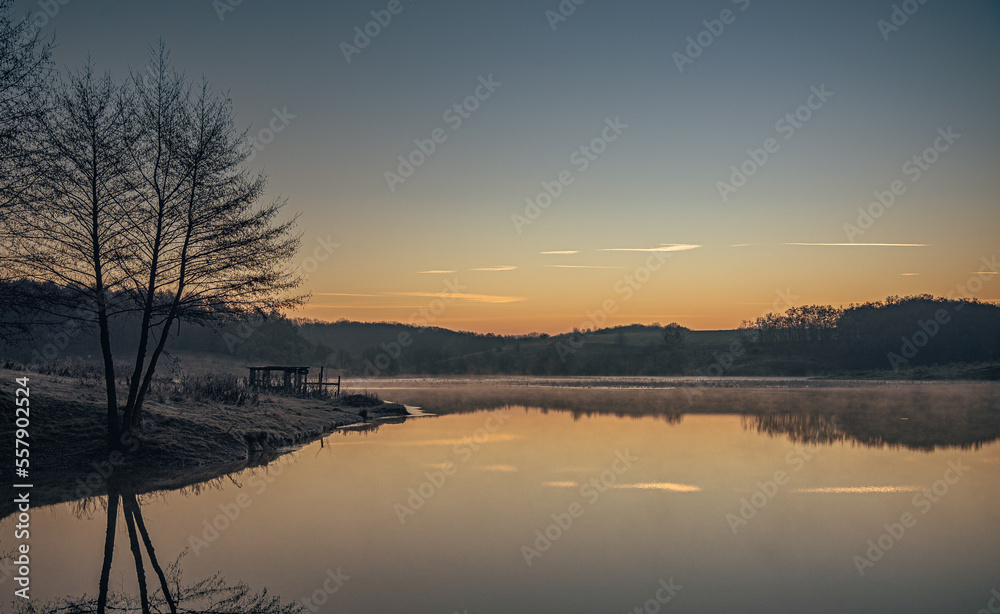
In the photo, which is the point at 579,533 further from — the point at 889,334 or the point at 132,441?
the point at 889,334

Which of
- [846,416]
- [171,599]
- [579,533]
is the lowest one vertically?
[171,599]

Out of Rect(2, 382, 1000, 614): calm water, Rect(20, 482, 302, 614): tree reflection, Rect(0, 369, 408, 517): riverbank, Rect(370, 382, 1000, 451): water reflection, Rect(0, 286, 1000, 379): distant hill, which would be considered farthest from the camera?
Rect(0, 286, 1000, 379): distant hill

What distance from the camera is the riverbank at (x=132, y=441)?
637 inches

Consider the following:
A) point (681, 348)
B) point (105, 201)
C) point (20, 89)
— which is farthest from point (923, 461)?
point (681, 348)

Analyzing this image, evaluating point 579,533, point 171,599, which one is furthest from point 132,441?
point 579,533

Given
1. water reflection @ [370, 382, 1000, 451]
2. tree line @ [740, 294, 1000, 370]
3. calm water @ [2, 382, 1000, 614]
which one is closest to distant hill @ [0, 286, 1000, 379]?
tree line @ [740, 294, 1000, 370]

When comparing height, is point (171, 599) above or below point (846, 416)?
below

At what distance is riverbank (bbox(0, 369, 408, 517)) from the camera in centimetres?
1617

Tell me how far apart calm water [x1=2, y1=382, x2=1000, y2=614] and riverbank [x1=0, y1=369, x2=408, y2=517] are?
1.72 m

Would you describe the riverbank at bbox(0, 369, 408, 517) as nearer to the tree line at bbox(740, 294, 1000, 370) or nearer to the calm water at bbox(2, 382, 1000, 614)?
the calm water at bbox(2, 382, 1000, 614)

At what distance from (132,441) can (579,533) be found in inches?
522

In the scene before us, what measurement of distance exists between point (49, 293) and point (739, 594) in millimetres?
17328

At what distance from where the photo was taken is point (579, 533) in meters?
11.6

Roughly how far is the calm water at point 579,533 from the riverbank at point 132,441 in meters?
1.72
